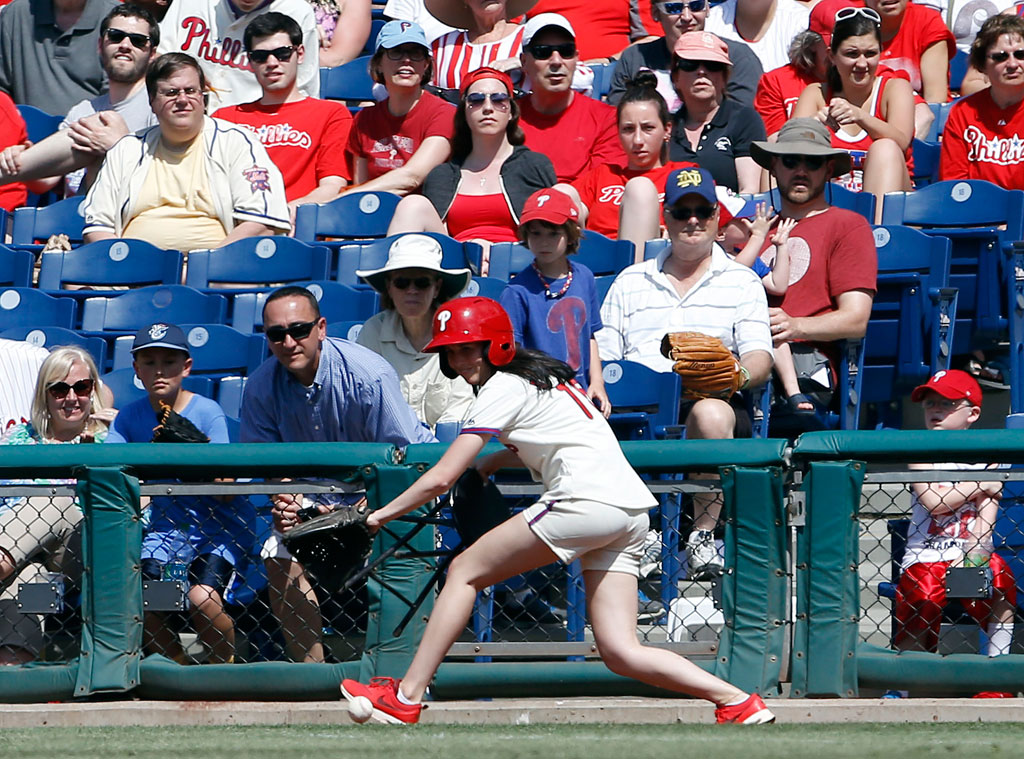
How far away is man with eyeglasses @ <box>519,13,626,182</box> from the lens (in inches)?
284

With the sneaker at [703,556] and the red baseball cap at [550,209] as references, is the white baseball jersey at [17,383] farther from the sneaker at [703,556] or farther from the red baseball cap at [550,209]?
the sneaker at [703,556]

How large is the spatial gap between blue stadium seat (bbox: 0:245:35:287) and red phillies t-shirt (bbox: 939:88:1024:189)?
439 centimetres

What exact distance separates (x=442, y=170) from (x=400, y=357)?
5.37 ft

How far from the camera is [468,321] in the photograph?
3.96 meters

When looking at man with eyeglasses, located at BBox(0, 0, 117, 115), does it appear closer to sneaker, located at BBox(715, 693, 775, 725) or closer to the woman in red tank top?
the woman in red tank top

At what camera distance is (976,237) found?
6480mm

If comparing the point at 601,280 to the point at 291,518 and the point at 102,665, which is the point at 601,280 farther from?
the point at 102,665

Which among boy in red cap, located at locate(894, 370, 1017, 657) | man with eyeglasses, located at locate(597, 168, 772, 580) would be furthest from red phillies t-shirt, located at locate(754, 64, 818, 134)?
boy in red cap, located at locate(894, 370, 1017, 657)

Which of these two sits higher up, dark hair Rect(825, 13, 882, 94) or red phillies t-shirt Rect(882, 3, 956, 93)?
red phillies t-shirt Rect(882, 3, 956, 93)

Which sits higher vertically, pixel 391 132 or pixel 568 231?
pixel 391 132

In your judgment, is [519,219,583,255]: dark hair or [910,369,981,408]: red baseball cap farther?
[519,219,583,255]: dark hair

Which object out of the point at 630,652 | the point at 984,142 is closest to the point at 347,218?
the point at 984,142

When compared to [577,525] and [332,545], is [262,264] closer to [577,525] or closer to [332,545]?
[332,545]

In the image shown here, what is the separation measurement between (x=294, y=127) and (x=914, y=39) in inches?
134
